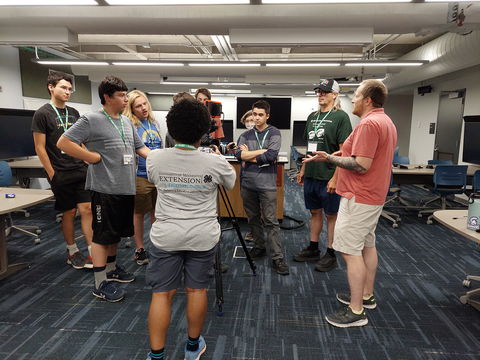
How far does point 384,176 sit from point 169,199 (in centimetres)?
129

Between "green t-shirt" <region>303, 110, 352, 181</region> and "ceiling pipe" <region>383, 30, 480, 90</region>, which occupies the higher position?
"ceiling pipe" <region>383, 30, 480, 90</region>

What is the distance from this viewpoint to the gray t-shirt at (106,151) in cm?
193

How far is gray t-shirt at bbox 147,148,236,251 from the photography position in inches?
50.4

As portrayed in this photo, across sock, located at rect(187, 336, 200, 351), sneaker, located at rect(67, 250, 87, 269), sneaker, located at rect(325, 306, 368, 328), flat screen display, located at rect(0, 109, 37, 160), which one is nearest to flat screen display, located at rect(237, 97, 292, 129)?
flat screen display, located at rect(0, 109, 37, 160)

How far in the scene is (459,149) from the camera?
623cm

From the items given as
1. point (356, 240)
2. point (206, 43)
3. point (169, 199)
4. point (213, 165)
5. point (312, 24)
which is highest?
point (206, 43)

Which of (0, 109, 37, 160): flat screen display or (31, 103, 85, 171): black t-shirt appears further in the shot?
(0, 109, 37, 160): flat screen display

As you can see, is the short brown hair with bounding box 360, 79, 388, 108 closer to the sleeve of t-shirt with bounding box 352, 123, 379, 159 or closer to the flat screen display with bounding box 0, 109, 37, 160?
the sleeve of t-shirt with bounding box 352, 123, 379, 159

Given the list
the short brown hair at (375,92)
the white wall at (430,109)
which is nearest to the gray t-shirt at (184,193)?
the short brown hair at (375,92)

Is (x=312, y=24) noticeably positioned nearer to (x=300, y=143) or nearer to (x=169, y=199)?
(x=169, y=199)

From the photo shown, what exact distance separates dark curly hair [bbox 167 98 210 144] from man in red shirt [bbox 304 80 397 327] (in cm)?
97

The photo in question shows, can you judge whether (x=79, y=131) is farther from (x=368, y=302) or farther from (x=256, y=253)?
(x=368, y=302)

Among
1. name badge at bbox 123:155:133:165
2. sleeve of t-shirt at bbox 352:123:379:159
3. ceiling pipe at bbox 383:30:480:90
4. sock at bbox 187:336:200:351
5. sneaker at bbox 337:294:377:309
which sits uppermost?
ceiling pipe at bbox 383:30:480:90

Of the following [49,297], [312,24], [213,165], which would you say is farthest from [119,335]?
[312,24]
